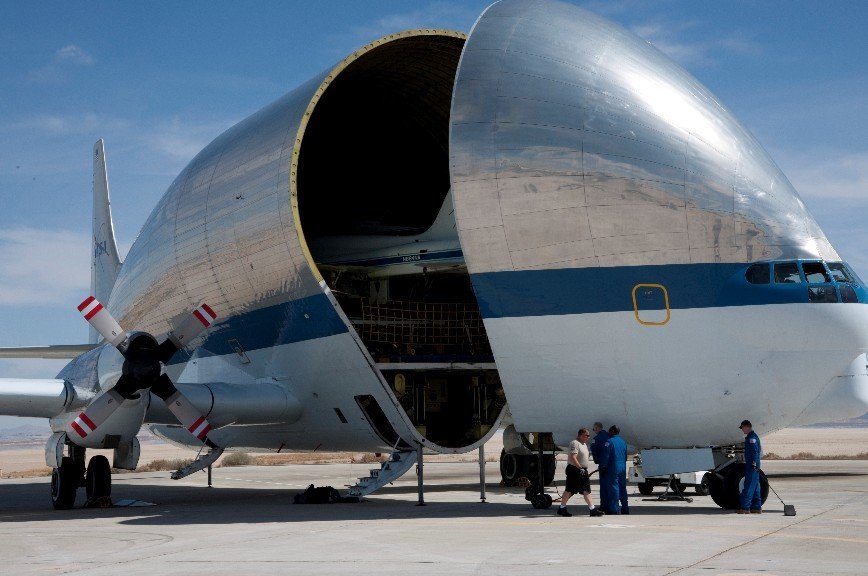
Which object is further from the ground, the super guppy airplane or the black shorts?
the super guppy airplane

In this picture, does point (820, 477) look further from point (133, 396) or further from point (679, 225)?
point (133, 396)

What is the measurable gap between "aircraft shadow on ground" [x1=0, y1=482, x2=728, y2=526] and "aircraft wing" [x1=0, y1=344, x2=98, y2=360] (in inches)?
146

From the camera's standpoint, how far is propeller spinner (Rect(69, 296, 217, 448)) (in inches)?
762

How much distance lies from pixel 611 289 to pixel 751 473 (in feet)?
11.6

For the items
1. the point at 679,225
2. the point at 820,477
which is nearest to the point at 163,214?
the point at 679,225

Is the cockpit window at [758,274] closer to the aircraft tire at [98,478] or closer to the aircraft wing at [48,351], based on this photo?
the aircraft tire at [98,478]

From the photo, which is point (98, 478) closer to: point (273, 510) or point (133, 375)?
point (133, 375)

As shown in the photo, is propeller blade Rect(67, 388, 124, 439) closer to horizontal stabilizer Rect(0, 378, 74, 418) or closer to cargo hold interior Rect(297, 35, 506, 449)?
horizontal stabilizer Rect(0, 378, 74, 418)

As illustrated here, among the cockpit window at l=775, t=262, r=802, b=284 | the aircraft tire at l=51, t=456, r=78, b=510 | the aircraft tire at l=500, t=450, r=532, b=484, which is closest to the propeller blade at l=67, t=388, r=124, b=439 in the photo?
the aircraft tire at l=51, t=456, r=78, b=510

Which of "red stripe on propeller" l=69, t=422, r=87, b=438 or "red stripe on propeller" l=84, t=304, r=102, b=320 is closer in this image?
"red stripe on propeller" l=84, t=304, r=102, b=320

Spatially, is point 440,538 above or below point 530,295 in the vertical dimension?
below

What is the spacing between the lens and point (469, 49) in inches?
715

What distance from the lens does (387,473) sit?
20406 mm

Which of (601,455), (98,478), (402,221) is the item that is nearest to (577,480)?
(601,455)
